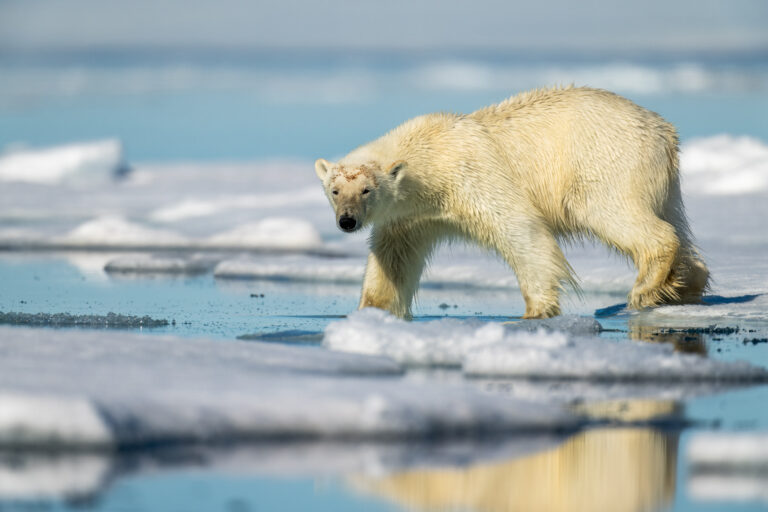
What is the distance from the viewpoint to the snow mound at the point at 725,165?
16.5 m

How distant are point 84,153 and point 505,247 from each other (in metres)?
17.5

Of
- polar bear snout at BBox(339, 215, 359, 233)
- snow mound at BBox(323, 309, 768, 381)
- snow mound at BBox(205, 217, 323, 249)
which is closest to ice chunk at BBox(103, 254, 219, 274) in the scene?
snow mound at BBox(205, 217, 323, 249)

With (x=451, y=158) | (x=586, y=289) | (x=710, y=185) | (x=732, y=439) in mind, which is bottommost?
(x=732, y=439)

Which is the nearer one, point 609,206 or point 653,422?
point 653,422

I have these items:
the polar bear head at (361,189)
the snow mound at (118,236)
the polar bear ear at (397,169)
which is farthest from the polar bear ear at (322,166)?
the snow mound at (118,236)

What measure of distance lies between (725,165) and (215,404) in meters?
15.9

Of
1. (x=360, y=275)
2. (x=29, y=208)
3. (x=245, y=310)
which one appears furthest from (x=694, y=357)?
(x=29, y=208)

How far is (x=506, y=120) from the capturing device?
723cm

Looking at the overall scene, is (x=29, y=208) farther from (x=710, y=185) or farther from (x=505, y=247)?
(x=505, y=247)

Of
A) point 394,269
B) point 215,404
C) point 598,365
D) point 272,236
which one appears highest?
point 272,236

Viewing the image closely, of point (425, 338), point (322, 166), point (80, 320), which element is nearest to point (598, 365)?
point (425, 338)

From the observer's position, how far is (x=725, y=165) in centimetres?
1819

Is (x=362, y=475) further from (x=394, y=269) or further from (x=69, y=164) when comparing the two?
(x=69, y=164)

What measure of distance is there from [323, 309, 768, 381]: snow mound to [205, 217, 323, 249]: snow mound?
7787 mm
